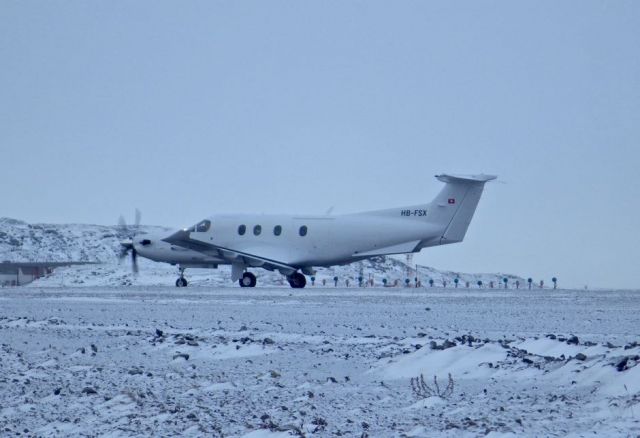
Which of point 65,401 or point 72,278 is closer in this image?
point 65,401

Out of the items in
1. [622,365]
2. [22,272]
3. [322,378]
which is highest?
[22,272]

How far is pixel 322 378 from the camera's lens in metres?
12.2

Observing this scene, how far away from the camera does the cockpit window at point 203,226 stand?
2041 inches

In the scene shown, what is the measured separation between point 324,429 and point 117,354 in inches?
305

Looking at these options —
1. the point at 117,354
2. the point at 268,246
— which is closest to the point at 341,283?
the point at 268,246

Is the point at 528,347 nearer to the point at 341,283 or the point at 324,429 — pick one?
the point at 324,429

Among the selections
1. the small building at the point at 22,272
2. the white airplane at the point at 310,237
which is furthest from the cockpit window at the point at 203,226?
the small building at the point at 22,272

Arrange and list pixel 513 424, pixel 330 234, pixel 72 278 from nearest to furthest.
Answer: pixel 513 424 < pixel 330 234 < pixel 72 278

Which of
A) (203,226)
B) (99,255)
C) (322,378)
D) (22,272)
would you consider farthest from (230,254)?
(99,255)

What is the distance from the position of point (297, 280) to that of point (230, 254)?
368cm

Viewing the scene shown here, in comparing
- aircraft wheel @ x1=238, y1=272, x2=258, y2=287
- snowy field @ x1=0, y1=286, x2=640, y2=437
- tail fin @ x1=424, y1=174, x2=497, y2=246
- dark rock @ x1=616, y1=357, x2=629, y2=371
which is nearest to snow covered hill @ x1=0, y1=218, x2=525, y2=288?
aircraft wheel @ x1=238, y1=272, x2=258, y2=287

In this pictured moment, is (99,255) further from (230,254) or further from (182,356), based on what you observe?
(182,356)

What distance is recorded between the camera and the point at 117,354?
15961 millimetres

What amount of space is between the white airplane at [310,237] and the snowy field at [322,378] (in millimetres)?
23219
